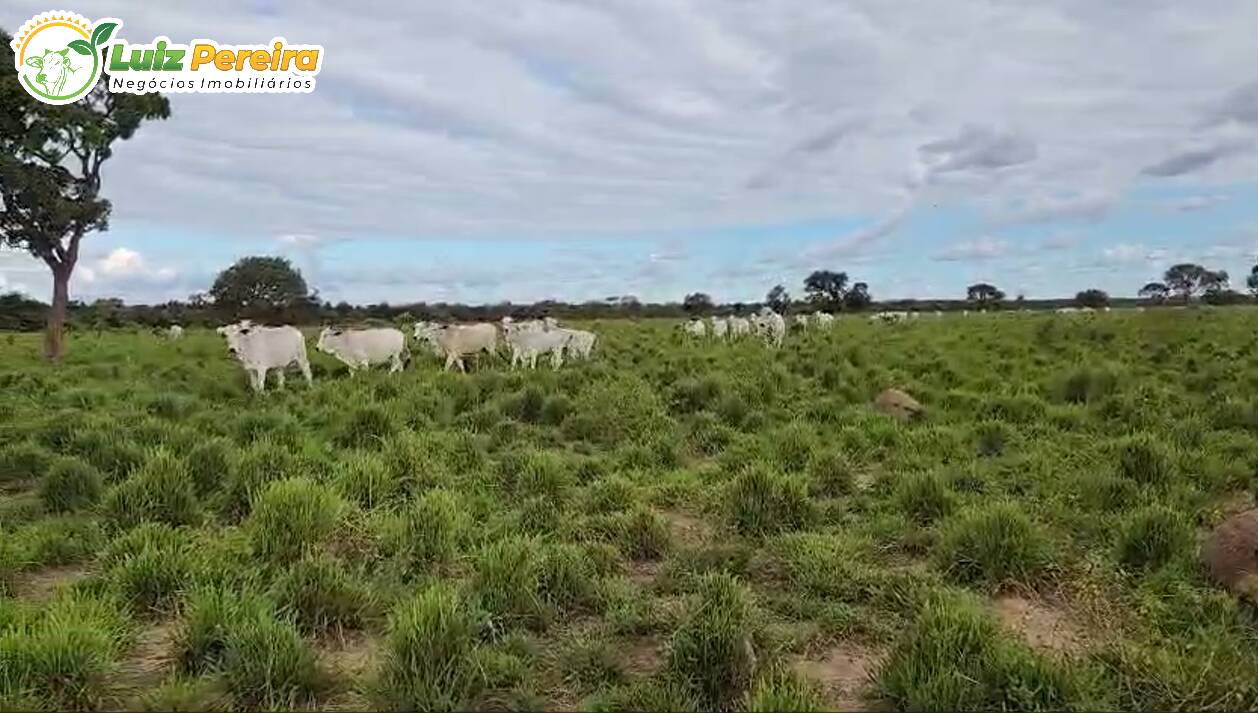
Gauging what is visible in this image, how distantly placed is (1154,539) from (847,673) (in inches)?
110

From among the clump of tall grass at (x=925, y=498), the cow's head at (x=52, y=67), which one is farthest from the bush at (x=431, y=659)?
the cow's head at (x=52, y=67)

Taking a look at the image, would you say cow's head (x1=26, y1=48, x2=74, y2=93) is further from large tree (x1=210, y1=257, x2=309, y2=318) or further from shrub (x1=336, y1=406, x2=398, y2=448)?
large tree (x1=210, y1=257, x2=309, y2=318)

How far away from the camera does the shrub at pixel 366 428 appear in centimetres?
991

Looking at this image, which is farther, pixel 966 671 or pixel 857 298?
pixel 857 298

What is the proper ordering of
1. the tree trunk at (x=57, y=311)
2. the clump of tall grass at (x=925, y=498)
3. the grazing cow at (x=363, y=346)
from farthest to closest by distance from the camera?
the tree trunk at (x=57, y=311)
the grazing cow at (x=363, y=346)
the clump of tall grass at (x=925, y=498)

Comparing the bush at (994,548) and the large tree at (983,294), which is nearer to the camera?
the bush at (994,548)

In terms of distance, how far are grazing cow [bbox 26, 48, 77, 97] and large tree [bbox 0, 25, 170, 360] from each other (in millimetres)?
869

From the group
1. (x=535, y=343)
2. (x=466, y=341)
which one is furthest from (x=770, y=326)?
(x=466, y=341)

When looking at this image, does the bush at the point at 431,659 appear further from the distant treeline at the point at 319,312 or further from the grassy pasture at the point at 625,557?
the distant treeline at the point at 319,312

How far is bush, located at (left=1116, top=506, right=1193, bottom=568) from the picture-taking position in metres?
5.71

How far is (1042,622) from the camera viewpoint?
4.93 metres

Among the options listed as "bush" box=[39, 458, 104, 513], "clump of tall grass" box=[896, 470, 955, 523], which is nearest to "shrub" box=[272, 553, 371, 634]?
"bush" box=[39, 458, 104, 513]

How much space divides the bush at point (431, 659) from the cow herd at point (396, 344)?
1392cm

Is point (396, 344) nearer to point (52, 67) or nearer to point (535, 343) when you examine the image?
point (535, 343)
